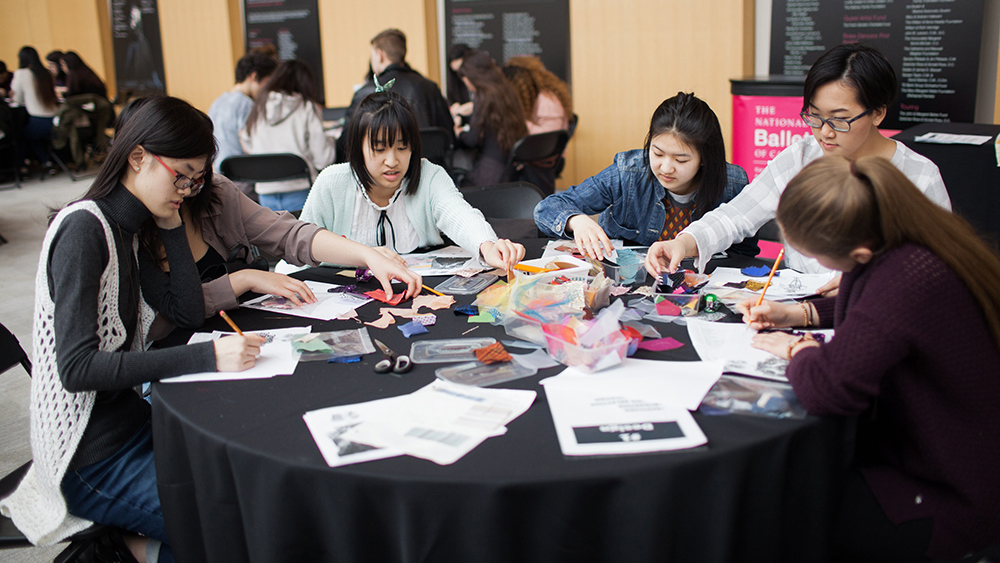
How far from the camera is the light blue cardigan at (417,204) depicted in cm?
251

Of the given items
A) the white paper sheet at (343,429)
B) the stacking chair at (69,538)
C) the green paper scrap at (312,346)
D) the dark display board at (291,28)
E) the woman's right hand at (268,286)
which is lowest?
the stacking chair at (69,538)

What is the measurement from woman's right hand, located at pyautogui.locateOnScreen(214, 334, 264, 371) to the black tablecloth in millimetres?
124

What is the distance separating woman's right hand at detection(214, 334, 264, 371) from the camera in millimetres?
1439

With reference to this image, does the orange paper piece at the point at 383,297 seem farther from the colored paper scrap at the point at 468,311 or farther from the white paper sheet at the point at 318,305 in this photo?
the colored paper scrap at the point at 468,311

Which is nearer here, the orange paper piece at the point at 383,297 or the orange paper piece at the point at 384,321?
the orange paper piece at the point at 384,321

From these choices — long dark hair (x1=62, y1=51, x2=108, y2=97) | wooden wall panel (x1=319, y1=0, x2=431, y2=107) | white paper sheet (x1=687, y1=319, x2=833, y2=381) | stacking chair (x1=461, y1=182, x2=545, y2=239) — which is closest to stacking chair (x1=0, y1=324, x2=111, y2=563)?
white paper sheet (x1=687, y1=319, x2=833, y2=381)

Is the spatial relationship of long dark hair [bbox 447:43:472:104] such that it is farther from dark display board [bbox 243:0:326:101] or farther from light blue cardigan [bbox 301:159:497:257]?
light blue cardigan [bbox 301:159:497:257]

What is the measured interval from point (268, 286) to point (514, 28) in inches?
218

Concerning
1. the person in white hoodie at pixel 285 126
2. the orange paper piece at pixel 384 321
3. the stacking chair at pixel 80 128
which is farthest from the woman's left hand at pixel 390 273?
the stacking chair at pixel 80 128

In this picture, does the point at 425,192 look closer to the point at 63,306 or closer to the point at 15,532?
the point at 63,306

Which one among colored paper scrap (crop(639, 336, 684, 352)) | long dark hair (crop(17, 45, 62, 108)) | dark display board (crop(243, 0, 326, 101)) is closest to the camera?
colored paper scrap (crop(639, 336, 684, 352))

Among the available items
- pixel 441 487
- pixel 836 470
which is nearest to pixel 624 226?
pixel 836 470

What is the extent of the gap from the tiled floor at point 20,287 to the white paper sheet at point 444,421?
1.12m

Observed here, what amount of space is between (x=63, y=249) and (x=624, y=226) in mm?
1857
